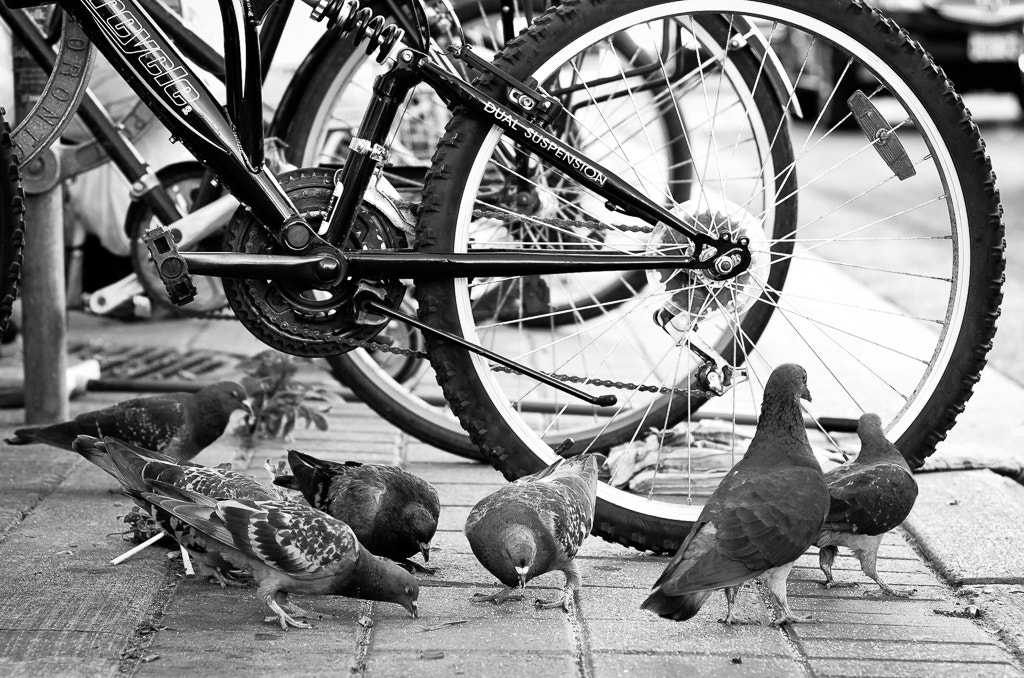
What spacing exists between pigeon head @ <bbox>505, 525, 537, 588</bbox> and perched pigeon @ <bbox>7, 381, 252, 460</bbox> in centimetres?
127

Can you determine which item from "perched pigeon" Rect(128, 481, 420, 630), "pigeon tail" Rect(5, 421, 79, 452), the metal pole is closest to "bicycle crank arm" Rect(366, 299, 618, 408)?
"perched pigeon" Rect(128, 481, 420, 630)

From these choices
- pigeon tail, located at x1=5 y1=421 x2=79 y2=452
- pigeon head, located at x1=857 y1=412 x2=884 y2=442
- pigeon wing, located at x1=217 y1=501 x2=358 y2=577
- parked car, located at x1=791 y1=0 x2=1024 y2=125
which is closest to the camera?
pigeon wing, located at x1=217 y1=501 x2=358 y2=577

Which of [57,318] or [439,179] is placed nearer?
[439,179]

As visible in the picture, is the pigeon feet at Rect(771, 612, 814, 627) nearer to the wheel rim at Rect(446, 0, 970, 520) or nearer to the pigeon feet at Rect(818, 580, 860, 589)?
the pigeon feet at Rect(818, 580, 860, 589)

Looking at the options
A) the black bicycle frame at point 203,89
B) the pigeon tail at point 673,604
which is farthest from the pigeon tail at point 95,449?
the pigeon tail at point 673,604

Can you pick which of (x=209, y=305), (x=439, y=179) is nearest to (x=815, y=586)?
(x=439, y=179)

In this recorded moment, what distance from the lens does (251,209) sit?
10.5 feet

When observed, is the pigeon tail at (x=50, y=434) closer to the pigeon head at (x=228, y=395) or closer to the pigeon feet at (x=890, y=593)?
the pigeon head at (x=228, y=395)

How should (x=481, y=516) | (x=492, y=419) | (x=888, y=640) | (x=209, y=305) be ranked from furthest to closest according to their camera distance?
(x=209, y=305)
(x=492, y=419)
(x=481, y=516)
(x=888, y=640)

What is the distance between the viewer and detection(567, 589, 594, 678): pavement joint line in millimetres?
2693

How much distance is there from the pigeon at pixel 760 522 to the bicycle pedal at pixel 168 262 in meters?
1.38

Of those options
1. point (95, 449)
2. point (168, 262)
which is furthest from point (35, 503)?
point (168, 262)

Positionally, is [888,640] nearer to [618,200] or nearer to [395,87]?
[618,200]

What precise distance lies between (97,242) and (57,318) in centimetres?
167
